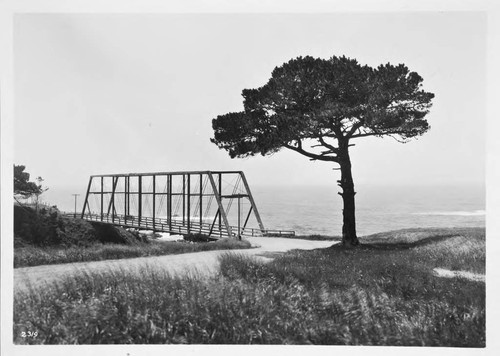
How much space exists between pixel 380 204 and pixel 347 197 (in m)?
3.66

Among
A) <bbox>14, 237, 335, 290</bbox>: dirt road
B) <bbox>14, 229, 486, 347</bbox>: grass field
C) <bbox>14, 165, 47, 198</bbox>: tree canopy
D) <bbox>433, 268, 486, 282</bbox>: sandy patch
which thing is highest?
<bbox>14, 165, 47, 198</bbox>: tree canopy

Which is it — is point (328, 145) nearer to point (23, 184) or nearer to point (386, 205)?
point (386, 205)

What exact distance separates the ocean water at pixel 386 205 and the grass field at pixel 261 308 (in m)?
1.52

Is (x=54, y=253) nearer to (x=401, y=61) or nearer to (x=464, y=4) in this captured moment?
(x=401, y=61)

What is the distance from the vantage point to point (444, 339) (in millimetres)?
7871

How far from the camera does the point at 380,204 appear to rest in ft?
46.7

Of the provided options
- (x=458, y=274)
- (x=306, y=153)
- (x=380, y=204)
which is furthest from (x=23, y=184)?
(x=380, y=204)

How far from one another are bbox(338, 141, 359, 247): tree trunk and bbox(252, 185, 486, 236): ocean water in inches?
10.3

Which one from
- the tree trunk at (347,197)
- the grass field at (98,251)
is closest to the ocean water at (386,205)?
the tree trunk at (347,197)

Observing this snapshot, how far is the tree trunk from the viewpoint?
10992mm

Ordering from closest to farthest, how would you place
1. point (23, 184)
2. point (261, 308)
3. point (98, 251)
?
point (261, 308) < point (23, 184) < point (98, 251)

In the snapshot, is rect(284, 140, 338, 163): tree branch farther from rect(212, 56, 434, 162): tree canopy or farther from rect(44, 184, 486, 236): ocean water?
rect(44, 184, 486, 236): ocean water

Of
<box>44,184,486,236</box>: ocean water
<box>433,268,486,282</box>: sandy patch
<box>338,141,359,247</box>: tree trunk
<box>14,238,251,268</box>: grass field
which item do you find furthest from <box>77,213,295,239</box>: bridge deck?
<box>433,268,486,282</box>: sandy patch

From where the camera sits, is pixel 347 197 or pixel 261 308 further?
pixel 347 197
